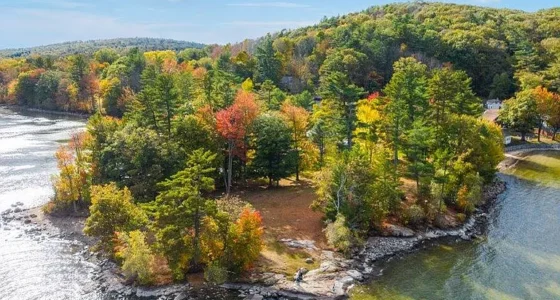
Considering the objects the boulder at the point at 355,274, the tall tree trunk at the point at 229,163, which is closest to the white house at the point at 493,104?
the tall tree trunk at the point at 229,163

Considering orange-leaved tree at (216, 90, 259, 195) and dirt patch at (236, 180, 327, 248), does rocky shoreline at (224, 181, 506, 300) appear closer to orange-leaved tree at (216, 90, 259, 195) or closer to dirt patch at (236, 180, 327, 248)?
dirt patch at (236, 180, 327, 248)

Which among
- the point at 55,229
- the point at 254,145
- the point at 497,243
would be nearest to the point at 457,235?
the point at 497,243

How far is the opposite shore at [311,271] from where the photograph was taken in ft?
104

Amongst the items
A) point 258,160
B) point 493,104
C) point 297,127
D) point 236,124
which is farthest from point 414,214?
point 493,104

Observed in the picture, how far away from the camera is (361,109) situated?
168ft

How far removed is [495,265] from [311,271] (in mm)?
→ 14879

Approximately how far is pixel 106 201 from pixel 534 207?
41935 mm

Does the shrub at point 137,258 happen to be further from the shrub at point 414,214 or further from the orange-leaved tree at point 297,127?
the shrub at point 414,214

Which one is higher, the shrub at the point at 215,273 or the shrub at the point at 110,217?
the shrub at the point at 110,217

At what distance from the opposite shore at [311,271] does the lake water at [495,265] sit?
110 centimetres

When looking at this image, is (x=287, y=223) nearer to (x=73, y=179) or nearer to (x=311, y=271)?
(x=311, y=271)

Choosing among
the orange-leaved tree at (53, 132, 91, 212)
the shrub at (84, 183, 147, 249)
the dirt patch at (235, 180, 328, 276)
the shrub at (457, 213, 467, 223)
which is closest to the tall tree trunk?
the dirt patch at (235, 180, 328, 276)

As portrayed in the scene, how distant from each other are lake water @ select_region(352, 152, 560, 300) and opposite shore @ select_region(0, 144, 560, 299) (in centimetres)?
110

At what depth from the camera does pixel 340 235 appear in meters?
36.6
